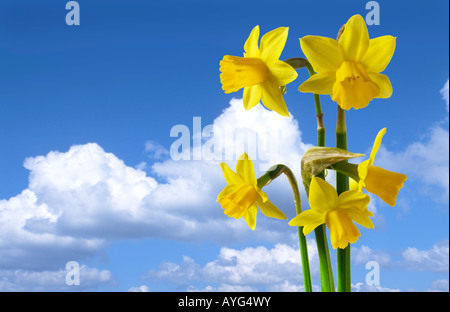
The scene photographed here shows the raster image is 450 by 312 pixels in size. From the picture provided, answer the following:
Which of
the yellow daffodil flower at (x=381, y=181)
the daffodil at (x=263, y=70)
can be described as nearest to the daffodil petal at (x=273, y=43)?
the daffodil at (x=263, y=70)

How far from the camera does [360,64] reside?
1187 mm

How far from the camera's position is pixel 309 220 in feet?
3.90

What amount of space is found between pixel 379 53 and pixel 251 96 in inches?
14.5

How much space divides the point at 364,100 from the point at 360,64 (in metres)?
0.10

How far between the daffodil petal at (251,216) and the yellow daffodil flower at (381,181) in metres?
0.30

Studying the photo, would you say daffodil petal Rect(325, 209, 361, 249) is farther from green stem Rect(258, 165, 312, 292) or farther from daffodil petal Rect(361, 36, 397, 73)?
daffodil petal Rect(361, 36, 397, 73)

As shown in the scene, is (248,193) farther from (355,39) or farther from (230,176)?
(355,39)

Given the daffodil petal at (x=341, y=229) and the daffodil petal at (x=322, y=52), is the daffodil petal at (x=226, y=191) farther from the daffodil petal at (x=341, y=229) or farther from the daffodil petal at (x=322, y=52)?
the daffodil petal at (x=322, y=52)

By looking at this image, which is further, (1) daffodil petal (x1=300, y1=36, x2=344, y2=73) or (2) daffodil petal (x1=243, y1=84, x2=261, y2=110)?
(2) daffodil petal (x1=243, y1=84, x2=261, y2=110)

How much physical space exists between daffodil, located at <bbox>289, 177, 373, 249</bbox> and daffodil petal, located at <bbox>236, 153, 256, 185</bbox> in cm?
16

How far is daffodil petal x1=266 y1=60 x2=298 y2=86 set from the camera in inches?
48.7

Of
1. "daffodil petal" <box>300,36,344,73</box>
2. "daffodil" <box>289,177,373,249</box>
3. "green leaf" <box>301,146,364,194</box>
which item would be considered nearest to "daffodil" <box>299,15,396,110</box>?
"daffodil petal" <box>300,36,344,73</box>
